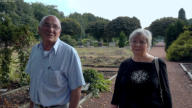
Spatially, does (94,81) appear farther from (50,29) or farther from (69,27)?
(69,27)

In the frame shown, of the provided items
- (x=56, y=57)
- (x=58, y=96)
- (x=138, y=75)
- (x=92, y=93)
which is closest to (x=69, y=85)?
(x=58, y=96)

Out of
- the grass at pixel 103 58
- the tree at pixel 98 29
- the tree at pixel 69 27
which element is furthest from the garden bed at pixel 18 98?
the tree at pixel 98 29

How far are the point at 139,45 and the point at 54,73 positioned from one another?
3.39 feet

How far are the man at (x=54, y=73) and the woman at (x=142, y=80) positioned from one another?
58cm

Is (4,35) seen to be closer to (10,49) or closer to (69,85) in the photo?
(10,49)

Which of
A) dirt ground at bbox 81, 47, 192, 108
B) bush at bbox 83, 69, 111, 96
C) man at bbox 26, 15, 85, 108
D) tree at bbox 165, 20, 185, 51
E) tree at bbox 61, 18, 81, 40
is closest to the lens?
man at bbox 26, 15, 85, 108

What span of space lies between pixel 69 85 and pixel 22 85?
19.0 ft

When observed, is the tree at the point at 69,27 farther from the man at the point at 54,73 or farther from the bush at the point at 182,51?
the man at the point at 54,73

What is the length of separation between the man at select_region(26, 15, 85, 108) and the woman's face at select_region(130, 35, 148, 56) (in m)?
0.73

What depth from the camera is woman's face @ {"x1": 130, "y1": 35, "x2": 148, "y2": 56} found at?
8.09 feet

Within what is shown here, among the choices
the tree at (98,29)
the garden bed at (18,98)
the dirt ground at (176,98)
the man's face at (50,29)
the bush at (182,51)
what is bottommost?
the dirt ground at (176,98)

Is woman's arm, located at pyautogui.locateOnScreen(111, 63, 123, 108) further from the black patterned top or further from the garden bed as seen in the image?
the garden bed

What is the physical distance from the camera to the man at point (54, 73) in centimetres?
212

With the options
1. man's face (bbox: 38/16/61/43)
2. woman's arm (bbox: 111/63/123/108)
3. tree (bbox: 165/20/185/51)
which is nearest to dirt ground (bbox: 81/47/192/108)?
woman's arm (bbox: 111/63/123/108)
